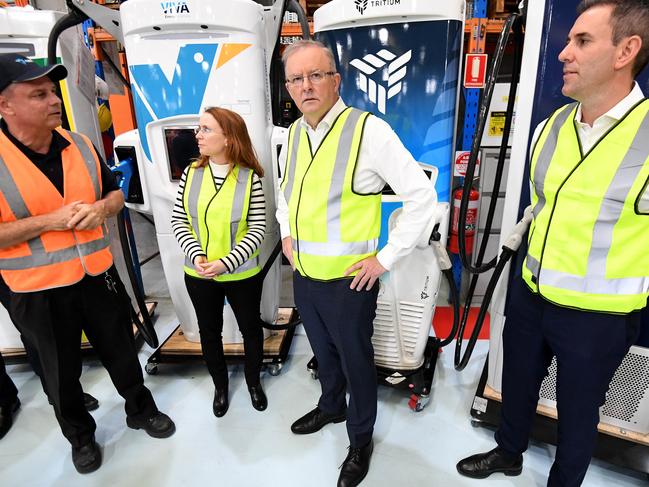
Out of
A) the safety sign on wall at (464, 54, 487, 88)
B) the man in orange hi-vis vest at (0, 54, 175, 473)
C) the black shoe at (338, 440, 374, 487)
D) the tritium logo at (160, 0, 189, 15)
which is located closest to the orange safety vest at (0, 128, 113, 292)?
the man in orange hi-vis vest at (0, 54, 175, 473)

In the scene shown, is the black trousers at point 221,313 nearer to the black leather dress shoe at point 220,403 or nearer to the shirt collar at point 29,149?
the black leather dress shoe at point 220,403

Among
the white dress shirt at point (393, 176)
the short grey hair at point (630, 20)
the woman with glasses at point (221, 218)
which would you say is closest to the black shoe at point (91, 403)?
the woman with glasses at point (221, 218)

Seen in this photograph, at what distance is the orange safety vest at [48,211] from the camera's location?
1591 millimetres

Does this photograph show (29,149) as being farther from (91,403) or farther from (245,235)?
(91,403)

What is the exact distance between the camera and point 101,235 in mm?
1854

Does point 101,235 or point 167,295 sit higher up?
point 101,235

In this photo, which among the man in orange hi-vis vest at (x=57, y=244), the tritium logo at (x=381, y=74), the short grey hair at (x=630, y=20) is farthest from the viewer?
the tritium logo at (x=381, y=74)

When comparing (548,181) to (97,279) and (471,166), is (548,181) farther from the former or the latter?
(97,279)

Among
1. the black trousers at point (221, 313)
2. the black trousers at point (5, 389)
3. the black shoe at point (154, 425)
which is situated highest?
the black trousers at point (221, 313)

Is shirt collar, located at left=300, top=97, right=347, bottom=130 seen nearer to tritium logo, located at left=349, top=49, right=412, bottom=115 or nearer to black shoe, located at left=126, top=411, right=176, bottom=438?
tritium logo, located at left=349, top=49, right=412, bottom=115

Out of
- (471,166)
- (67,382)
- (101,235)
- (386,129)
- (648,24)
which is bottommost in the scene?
(67,382)

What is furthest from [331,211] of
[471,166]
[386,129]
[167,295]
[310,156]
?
[167,295]

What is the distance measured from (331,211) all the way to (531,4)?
1074 mm

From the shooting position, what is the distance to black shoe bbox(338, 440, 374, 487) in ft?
6.10
